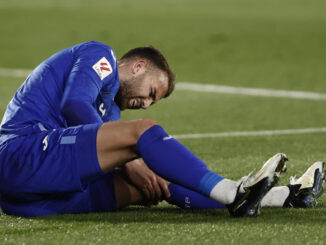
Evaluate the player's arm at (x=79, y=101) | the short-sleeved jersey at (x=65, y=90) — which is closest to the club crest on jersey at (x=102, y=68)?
the short-sleeved jersey at (x=65, y=90)

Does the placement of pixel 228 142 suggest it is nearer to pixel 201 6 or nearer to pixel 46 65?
pixel 46 65

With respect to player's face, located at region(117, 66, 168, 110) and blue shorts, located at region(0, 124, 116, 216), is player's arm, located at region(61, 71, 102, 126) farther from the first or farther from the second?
player's face, located at region(117, 66, 168, 110)

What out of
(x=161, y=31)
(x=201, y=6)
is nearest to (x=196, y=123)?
(x=161, y=31)

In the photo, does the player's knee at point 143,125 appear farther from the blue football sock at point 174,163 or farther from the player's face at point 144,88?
the player's face at point 144,88

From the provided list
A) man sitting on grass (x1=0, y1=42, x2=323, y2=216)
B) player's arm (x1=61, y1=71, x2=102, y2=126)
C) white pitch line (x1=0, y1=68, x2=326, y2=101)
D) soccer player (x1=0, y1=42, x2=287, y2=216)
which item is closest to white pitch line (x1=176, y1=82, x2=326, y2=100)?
white pitch line (x1=0, y1=68, x2=326, y2=101)

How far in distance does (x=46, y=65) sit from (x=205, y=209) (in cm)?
111

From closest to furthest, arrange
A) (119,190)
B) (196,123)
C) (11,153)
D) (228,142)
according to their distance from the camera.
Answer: (11,153) → (119,190) → (228,142) → (196,123)

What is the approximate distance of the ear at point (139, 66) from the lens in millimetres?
4344

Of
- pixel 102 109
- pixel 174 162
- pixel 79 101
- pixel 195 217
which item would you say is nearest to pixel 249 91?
pixel 102 109

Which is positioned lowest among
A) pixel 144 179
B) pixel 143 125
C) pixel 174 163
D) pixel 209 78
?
pixel 209 78

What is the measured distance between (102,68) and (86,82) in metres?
0.18

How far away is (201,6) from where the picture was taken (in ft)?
71.1

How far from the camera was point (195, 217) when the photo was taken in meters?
3.98

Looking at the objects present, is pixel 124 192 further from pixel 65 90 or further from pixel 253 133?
pixel 253 133
